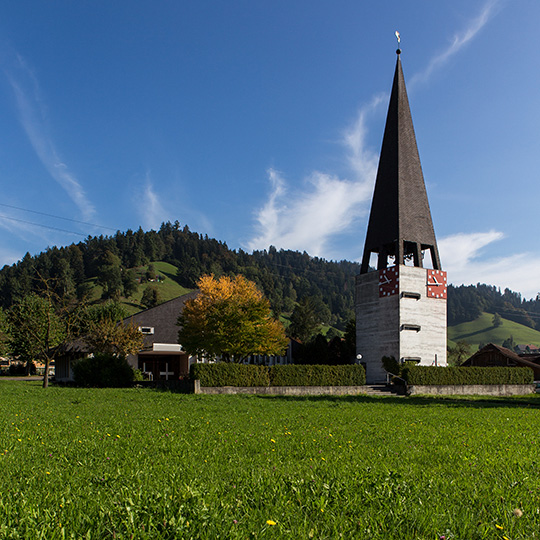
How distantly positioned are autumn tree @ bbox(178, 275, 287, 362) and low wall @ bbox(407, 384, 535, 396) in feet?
36.8

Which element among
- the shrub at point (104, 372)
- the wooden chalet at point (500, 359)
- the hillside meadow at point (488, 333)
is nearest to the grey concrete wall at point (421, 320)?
the shrub at point (104, 372)

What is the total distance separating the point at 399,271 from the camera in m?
41.2

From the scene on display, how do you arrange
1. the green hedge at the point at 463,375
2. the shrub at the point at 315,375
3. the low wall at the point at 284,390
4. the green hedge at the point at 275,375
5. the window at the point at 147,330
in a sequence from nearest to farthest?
the low wall at the point at 284,390 → the green hedge at the point at 275,375 → the shrub at the point at 315,375 → the green hedge at the point at 463,375 → the window at the point at 147,330

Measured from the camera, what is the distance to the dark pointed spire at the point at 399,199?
143 feet

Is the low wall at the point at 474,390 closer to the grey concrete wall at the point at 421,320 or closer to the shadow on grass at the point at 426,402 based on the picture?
the grey concrete wall at the point at 421,320

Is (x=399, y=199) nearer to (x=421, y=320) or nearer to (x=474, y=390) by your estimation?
(x=421, y=320)

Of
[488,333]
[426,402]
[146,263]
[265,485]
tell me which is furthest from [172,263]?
[265,485]

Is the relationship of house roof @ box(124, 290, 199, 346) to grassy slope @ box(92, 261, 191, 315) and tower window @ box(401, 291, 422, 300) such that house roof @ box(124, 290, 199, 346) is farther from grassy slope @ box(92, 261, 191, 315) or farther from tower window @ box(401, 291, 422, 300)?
grassy slope @ box(92, 261, 191, 315)

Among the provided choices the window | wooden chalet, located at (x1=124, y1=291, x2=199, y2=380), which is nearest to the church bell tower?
wooden chalet, located at (x1=124, y1=291, x2=199, y2=380)

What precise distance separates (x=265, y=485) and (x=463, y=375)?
3604 cm

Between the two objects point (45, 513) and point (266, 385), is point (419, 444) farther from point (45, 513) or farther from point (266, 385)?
point (266, 385)

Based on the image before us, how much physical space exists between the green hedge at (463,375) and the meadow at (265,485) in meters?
26.6

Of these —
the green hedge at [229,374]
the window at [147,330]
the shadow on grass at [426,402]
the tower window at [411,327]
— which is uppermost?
the tower window at [411,327]

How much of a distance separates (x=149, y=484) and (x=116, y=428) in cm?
525
